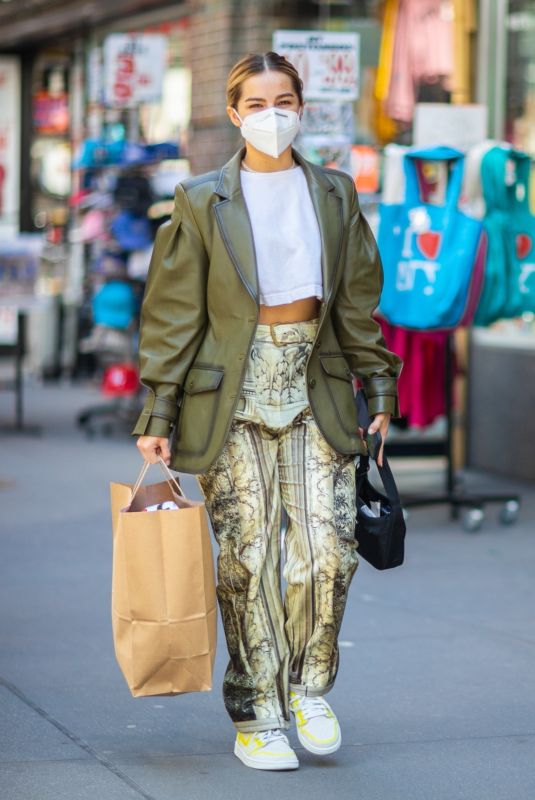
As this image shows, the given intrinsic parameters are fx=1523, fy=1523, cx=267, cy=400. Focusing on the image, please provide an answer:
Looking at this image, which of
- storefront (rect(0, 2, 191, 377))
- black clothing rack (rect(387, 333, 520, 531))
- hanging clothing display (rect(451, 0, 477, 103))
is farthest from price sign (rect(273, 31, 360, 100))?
storefront (rect(0, 2, 191, 377))

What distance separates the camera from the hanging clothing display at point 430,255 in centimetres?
745

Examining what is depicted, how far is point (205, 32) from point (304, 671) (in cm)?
896

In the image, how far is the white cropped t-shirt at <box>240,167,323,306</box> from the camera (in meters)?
4.14

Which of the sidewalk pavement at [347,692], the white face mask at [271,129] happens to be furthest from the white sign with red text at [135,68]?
the white face mask at [271,129]

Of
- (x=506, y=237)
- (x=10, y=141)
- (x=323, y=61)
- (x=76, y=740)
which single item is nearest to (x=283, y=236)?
(x=76, y=740)

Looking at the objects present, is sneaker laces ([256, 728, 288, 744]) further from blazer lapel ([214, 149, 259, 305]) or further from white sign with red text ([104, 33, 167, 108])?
white sign with red text ([104, 33, 167, 108])

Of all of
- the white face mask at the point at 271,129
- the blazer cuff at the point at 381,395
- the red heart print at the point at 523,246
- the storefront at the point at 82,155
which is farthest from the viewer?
the storefront at the point at 82,155

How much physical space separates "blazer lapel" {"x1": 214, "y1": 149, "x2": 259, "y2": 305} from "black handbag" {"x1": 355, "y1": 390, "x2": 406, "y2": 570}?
0.55m

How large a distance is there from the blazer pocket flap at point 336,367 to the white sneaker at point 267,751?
1013 mm

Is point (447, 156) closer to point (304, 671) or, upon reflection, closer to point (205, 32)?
point (304, 671)

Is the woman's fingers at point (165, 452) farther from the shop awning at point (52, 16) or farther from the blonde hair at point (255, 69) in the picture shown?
the shop awning at point (52, 16)

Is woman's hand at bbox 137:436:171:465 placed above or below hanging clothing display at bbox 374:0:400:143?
below

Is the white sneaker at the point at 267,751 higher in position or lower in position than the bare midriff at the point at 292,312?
lower

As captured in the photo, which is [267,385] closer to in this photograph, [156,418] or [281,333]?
[281,333]
